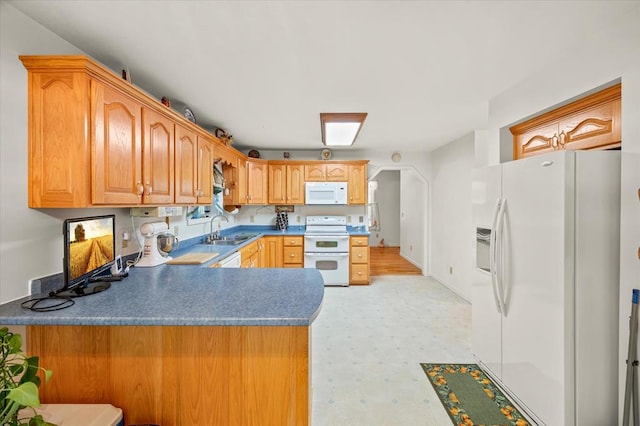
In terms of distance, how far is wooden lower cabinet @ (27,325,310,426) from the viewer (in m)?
1.26

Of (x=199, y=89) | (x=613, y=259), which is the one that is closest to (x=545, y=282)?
(x=613, y=259)

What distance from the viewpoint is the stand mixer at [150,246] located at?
2.18 meters

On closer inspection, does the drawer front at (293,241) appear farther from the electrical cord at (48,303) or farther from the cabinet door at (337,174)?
the electrical cord at (48,303)

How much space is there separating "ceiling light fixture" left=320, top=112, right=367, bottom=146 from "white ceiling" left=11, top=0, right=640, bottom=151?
18cm

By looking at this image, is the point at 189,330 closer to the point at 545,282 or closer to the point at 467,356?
the point at 545,282

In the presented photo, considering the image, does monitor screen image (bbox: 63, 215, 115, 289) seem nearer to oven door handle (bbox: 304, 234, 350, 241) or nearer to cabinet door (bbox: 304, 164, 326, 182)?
oven door handle (bbox: 304, 234, 350, 241)

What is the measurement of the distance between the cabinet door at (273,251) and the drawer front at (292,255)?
8 centimetres

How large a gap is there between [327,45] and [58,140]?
1559mm

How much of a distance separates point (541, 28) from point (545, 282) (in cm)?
147

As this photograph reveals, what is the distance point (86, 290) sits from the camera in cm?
149

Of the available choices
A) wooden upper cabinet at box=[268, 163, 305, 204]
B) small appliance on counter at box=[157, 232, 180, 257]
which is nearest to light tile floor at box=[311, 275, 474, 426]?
small appliance on counter at box=[157, 232, 180, 257]

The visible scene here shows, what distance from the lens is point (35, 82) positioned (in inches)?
54.9

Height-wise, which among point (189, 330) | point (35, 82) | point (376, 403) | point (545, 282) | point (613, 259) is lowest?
point (376, 403)

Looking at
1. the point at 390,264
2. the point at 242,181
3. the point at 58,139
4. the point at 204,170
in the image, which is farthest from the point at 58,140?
the point at 390,264
